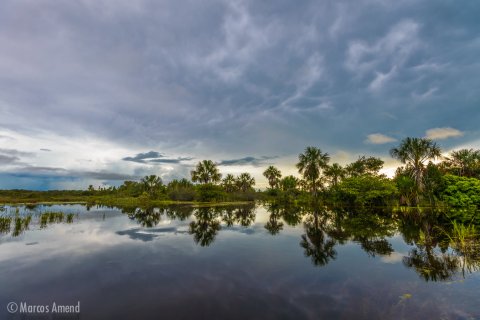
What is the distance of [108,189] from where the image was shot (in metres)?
A: 123

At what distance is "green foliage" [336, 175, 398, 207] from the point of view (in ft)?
170

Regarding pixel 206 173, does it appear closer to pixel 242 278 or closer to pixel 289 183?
pixel 289 183

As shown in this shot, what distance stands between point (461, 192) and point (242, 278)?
5291 cm

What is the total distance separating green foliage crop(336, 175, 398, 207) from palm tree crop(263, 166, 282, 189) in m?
51.9

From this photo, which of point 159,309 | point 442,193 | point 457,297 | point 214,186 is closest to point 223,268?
point 159,309

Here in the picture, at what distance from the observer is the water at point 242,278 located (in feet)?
24.3

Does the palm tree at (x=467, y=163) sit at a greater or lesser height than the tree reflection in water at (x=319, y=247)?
greater

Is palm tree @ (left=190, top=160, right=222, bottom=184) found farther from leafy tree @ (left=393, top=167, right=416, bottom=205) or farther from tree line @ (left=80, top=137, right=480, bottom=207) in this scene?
leafy tree @ (left=393, top=167, right=416, bottom=205)

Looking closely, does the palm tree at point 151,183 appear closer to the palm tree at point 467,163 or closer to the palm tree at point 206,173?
the palm tree at point 206,173

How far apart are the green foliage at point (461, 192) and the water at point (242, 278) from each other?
3652 centimetres

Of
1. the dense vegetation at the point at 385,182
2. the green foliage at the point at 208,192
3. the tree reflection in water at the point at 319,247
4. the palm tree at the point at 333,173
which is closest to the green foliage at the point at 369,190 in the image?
the dense vegetation at the point at 385,182

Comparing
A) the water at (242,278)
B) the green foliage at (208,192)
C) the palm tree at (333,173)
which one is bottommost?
the water at (242,278)

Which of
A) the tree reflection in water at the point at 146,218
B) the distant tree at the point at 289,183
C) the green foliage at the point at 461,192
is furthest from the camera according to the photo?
the distant tree at the point at 289,183

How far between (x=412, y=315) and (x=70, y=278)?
473 inches
